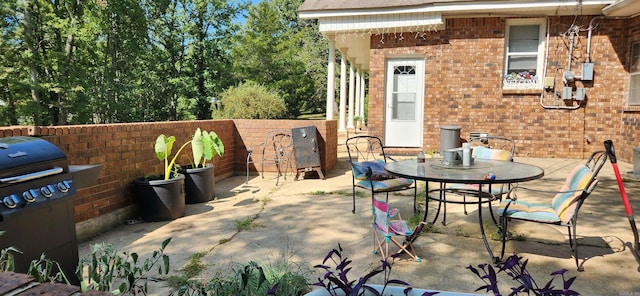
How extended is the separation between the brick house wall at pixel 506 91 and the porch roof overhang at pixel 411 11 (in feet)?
0.73

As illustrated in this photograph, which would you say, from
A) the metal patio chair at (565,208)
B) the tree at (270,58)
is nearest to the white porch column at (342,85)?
the metal patio chair at (565,208)

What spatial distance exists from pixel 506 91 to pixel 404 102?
226 cm

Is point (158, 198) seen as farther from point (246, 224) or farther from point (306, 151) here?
point (306, 151)

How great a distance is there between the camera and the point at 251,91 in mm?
10422

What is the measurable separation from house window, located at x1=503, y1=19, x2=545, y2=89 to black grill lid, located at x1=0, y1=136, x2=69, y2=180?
882cm

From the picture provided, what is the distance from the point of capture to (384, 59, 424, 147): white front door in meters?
9.39

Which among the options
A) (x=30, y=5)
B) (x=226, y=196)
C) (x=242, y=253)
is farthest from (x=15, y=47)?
(x=242, y=253)

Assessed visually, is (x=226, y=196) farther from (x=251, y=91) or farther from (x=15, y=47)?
(x=15, y=47)

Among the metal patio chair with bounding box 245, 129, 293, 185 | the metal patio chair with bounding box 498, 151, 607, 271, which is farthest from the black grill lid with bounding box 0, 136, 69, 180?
the metal patio chair with bounding box 245, 129, 293, 185

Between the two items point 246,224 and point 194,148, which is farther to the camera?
point 194,148

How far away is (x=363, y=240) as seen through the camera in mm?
3838

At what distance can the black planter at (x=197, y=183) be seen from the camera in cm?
538

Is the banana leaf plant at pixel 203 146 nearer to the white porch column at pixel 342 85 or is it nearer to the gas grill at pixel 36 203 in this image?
the gas grill at pixel 36 203

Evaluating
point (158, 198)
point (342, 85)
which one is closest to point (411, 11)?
point (342, 85)
